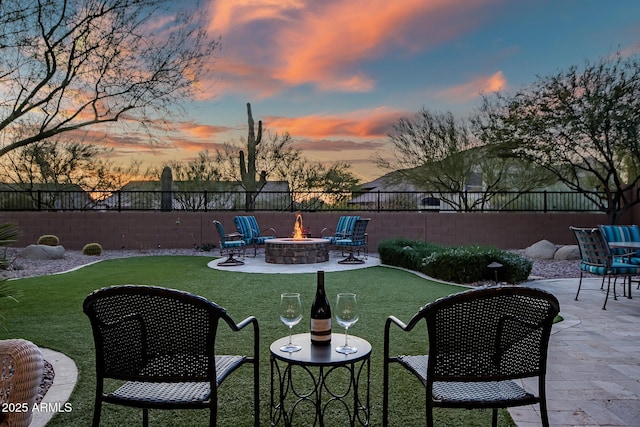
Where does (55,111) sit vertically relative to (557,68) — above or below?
below

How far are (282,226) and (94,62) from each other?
6799mm

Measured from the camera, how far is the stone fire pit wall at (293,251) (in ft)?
32.6

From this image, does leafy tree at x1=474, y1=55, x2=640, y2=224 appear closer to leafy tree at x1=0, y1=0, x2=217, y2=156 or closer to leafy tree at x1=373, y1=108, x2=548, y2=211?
leafy tree at x1=373, y1=108, x2=548, y2=211

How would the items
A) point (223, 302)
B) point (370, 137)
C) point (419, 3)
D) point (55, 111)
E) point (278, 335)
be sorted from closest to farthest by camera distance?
point (278, 335) → point (223, 302) → point (419, 3) → point (55, 111) → point (370, 137)

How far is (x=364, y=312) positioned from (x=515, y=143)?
9.71 metres

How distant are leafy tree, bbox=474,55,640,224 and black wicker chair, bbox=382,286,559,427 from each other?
11.7 metres

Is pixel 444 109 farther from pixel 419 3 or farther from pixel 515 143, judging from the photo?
pixel 419 3

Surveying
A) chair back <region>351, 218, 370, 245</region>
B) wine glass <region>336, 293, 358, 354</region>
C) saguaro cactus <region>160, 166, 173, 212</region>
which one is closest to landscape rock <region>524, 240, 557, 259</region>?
chair back <region>351, 218, 370, 245</region>

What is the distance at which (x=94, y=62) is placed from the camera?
9953 mm

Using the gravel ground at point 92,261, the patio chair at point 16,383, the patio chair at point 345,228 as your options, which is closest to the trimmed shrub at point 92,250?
the gravel ground at point 92,261

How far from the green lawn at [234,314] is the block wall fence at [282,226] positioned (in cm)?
280

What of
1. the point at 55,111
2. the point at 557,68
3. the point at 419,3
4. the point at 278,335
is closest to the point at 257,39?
the point at 419,3

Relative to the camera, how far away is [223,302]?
581 cm

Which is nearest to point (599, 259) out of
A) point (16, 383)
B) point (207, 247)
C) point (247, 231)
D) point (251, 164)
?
point (16, 383)
